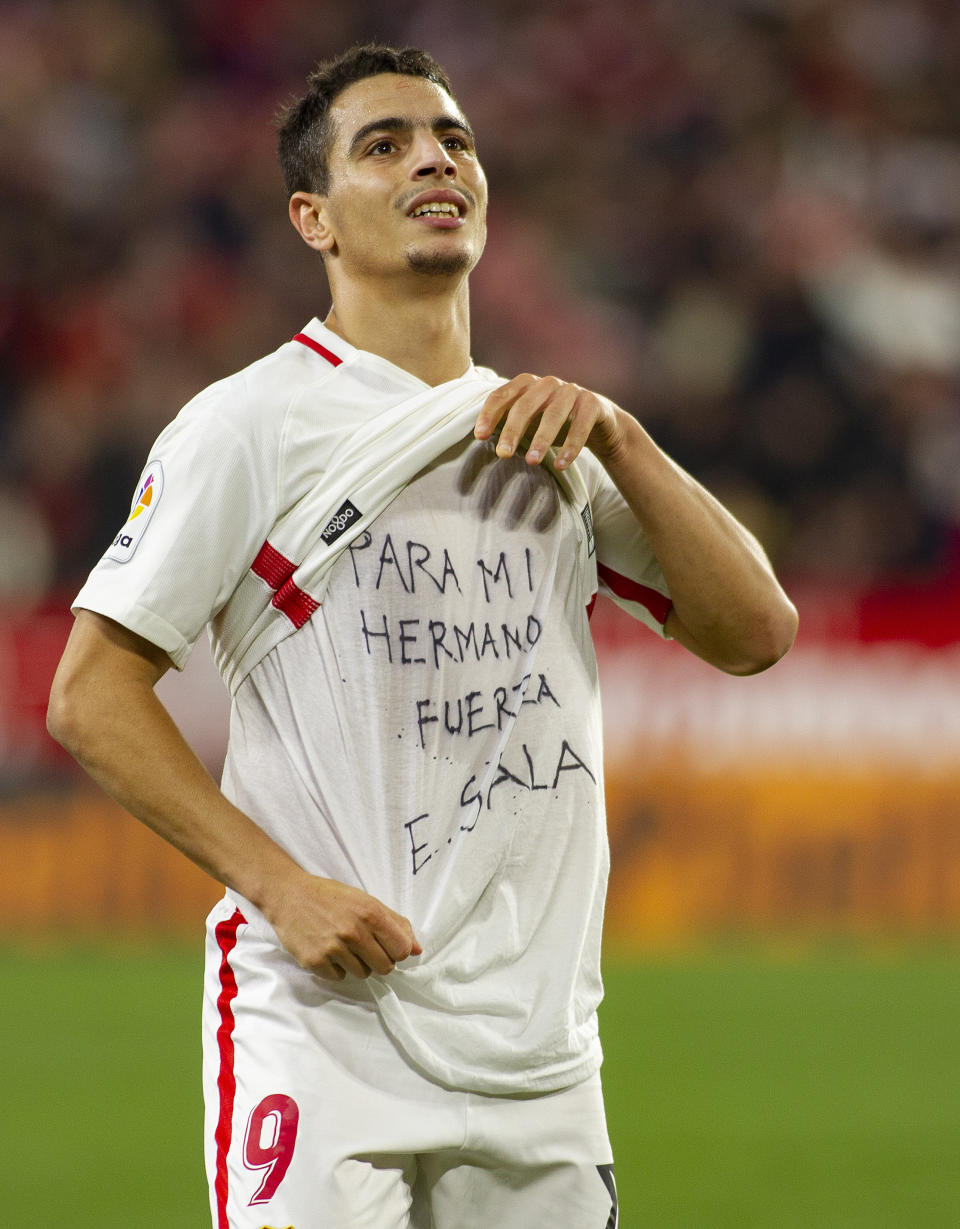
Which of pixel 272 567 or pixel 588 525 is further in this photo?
pixel 588 525

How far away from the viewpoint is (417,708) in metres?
2.64

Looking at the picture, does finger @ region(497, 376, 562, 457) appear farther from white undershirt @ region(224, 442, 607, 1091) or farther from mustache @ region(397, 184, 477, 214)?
mustache @ region(397, 184, 477, 214)

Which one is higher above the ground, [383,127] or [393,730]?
[383,127]

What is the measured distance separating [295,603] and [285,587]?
27 millimetres

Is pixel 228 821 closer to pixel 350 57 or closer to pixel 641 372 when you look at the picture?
pixel 350 57

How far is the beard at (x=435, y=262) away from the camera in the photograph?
2785 millimetres

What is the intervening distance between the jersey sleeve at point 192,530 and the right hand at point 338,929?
1.27ft

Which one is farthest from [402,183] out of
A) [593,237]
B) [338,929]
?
[593,237]

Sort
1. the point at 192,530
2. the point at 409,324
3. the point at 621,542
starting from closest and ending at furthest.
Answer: the point at 192,530 → the point at 409,324 → the point at 621,542

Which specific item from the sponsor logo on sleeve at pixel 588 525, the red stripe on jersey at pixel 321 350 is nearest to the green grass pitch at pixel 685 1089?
the sponsor logo on sleeve at pixel 588 525

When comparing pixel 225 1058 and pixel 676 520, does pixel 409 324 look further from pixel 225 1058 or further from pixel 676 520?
pixel 225 1058

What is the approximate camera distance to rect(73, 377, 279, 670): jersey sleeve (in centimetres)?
255

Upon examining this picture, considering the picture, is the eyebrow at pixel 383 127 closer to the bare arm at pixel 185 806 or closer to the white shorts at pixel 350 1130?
the bare arm at pixel 185 806

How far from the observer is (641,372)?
10852mm
